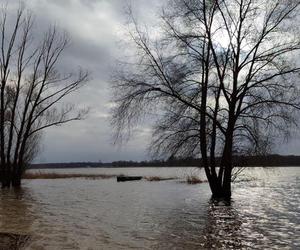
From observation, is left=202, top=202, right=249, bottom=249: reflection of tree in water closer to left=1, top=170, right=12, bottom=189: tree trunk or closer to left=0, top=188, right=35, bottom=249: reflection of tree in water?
left=0, top=188, right=35, bottom=249: reflection of tree in water

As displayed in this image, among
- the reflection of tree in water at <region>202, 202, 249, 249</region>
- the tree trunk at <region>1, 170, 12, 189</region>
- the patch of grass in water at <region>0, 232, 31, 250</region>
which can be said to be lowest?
the reflection of tree in water at <region>202, 202, 249, 249</region>

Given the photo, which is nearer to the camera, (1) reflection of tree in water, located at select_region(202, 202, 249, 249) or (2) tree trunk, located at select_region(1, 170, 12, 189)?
(1) reflection of tree in water, located at select_region(202, 202, 249, 249)

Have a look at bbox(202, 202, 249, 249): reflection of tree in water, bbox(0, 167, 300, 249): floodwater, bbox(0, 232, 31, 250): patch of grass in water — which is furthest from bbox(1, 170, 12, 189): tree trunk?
bbox(0, 232, 31, 250): patch of grass in water

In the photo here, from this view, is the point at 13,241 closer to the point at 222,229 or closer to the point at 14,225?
the point at 14,225

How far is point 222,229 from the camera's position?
→ 16.9m

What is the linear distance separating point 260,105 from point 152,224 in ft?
37.8

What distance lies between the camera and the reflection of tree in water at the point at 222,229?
13758mm

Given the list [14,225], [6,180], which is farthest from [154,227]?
[6,180]

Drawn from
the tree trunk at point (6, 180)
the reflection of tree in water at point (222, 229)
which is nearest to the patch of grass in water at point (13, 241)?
the reflection of tree in water at point (222, 229)

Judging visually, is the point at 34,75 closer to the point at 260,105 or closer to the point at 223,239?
the point at 260,105

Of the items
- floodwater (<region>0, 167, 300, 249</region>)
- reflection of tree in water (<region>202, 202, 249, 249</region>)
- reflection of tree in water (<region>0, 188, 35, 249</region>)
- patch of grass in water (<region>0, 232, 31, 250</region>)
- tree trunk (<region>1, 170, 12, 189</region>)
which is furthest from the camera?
tree trunk (<region>1, 170, 12, 189</region>)

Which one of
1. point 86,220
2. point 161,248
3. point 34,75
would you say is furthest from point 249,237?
point 34,75

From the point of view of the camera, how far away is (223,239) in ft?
48.0

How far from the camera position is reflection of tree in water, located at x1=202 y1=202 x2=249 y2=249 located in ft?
45.1
